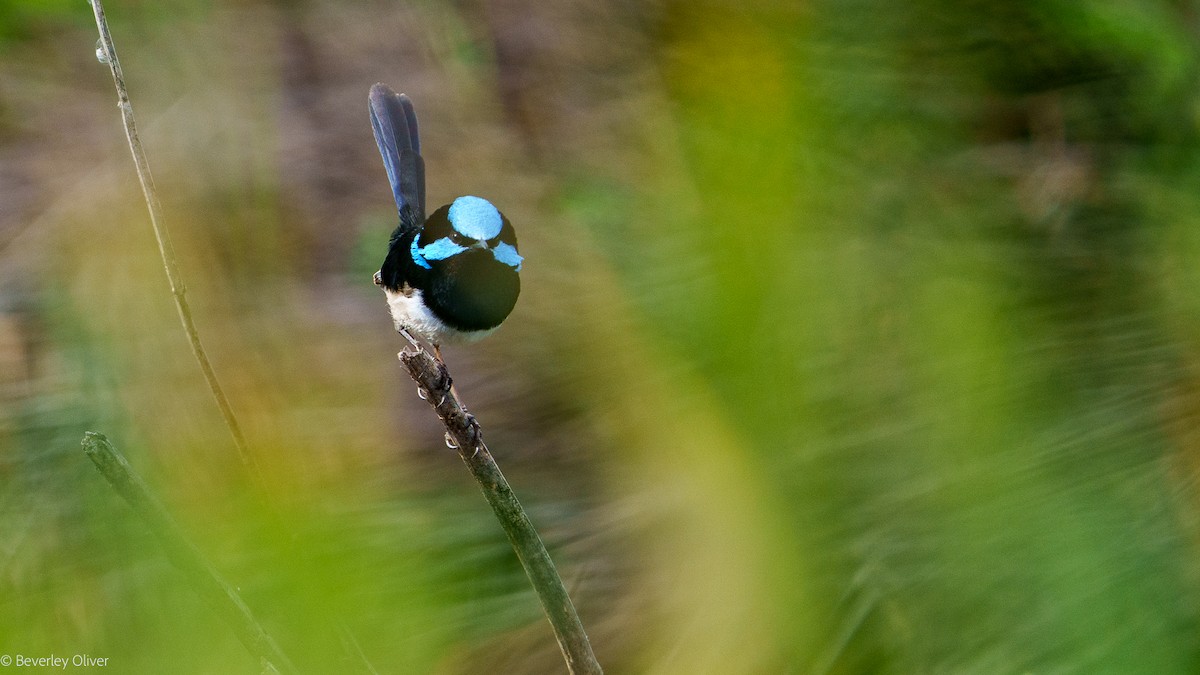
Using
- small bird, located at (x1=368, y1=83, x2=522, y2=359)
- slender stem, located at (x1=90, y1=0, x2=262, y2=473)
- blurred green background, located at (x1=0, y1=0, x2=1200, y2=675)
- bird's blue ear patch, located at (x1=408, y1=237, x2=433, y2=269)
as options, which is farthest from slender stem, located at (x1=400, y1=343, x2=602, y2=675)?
bird's blue ear patch, located at (x1=408, y1=237, x2=433, y2=269)

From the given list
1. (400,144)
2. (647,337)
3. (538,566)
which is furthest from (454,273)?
(538,566)

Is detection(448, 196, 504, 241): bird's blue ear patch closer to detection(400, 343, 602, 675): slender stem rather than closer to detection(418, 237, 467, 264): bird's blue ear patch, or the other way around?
detection(418, 237, 467, 264): bird's blue ear patch

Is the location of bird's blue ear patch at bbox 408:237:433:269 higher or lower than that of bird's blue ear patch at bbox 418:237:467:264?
lower

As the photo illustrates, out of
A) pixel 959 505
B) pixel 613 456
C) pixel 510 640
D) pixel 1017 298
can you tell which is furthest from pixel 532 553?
pixel 613 456

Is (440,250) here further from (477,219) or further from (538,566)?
(538,566)

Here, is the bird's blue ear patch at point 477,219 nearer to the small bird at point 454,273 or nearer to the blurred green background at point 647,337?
the small bird at point 454,273

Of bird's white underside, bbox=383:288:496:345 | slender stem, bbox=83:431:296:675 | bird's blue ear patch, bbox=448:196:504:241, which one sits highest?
slender stem, bbox=83:431:296:675
